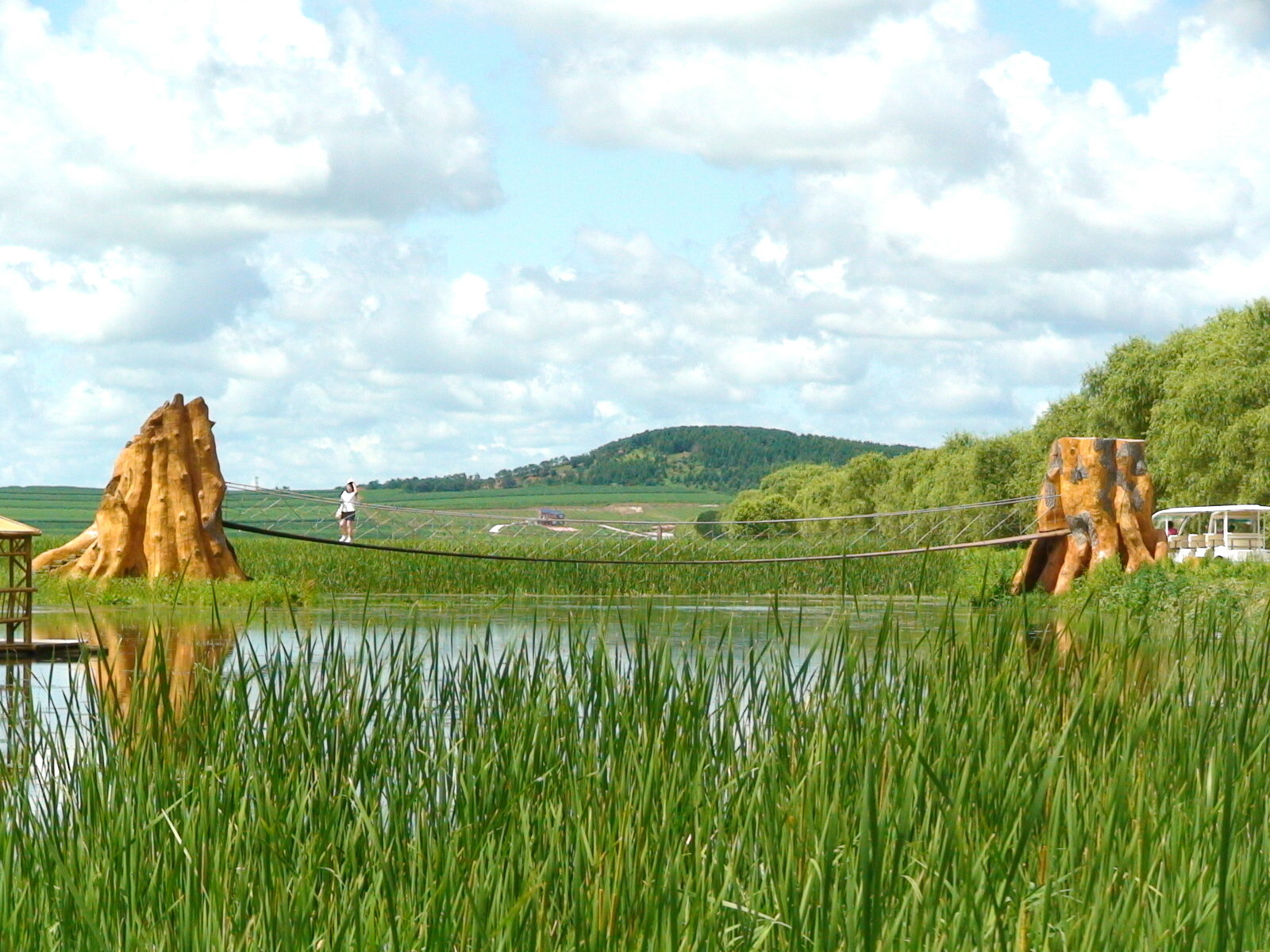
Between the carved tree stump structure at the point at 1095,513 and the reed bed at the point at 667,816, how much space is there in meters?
10.0

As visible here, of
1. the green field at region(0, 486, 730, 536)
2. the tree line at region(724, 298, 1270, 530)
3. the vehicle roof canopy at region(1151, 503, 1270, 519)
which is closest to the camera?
the vehicle roof canopy at region(1151, 503, 1270, 519)

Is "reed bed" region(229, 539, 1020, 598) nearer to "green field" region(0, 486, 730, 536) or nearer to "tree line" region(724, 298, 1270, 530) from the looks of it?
"tree line" region(724, 298, 1270, 530)

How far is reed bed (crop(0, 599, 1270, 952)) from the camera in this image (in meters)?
3.39

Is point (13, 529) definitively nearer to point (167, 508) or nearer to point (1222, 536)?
point (167, 508)

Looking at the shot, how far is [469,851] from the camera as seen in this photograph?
4047 millimetres

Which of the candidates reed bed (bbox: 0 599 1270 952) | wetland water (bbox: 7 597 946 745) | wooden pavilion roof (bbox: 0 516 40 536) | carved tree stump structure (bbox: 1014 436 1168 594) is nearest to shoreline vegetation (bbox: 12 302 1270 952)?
reed bed (bbox: 0 599 1270 952)

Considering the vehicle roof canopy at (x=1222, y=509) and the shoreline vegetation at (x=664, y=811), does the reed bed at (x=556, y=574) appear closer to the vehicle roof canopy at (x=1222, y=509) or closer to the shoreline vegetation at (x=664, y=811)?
the vehicle roof canopy at (x=1222, y=509)

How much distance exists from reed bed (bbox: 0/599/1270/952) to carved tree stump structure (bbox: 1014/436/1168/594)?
32.8 feet

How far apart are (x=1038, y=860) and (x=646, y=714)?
1662mm

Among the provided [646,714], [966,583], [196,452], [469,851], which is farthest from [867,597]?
[469,851]

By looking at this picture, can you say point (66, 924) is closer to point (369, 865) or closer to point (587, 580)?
point (369, 865)

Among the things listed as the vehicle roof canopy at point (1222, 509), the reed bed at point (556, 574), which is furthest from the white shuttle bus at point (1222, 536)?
the reed bed at point (556, 574)

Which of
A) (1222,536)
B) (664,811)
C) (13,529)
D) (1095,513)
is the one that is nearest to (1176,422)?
(1222,536)

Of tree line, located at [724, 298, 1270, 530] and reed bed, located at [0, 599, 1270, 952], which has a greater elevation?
tree line, located at [724, 298, 1270, 530]
